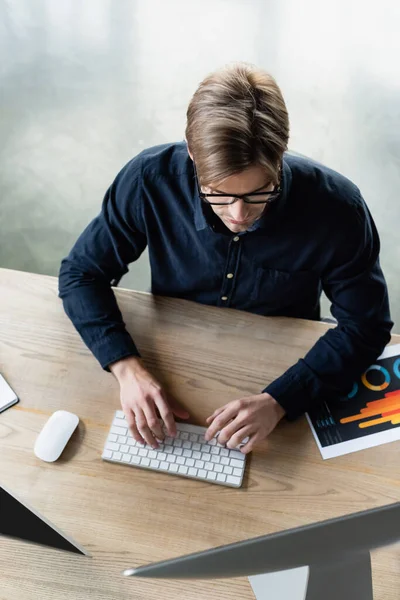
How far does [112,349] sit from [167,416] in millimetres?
187

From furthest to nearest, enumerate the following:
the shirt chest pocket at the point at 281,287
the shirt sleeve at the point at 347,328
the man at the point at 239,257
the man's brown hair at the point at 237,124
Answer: the shirt chest pocket at the point at 281,287 → the shirt sleeve at the point at 347,328 → the man at the point at 239,257 → the man's brown hair at the point at 237,124

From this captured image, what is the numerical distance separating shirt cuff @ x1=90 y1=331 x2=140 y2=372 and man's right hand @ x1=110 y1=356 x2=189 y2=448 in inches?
0.6

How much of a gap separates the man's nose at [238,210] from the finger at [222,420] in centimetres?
37

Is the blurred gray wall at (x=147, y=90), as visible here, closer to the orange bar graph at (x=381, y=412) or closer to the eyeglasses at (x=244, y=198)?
the orange bar graph at (x=381, y=412)

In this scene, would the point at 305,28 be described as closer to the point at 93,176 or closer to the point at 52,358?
the point at 93,176

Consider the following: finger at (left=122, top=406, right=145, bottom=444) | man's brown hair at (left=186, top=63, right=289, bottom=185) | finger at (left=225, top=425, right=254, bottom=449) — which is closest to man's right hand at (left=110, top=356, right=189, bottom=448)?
finger at (left=122, top=406, right=145, bottom=444)

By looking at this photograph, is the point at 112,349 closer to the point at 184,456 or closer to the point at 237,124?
the point at 184,456

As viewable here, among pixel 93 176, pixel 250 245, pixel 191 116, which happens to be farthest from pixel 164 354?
pixel 93 176

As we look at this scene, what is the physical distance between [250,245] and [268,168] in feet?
0.95

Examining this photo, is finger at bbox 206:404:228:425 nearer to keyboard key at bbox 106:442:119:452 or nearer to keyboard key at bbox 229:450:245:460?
keyboard key at bbox 229:450:245:460

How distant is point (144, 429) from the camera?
4.01ft

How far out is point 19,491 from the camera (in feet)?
3.85

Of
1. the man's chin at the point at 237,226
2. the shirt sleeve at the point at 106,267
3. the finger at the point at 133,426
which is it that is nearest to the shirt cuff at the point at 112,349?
the shirt sleeve at the point at 106,267

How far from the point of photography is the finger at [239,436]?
3.97 feet
